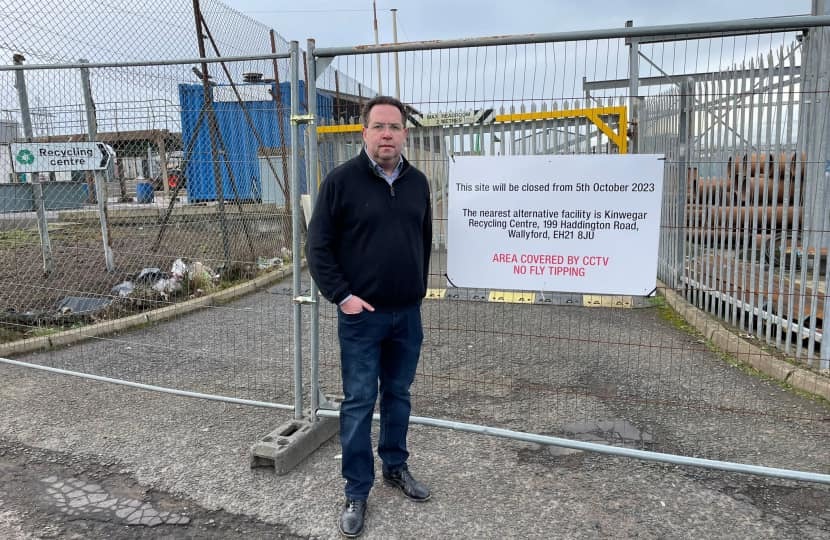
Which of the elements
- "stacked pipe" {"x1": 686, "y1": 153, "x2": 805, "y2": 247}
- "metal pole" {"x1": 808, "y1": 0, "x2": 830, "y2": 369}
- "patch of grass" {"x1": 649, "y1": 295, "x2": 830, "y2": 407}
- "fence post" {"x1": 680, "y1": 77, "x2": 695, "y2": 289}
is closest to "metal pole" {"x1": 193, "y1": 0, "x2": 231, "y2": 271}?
"stacked pipe" {"x1": 686, "y1": 153, "x2": 805, "y2": 247}

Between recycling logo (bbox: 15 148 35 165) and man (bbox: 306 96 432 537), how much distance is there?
5687 mm

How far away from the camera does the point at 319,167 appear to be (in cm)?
380

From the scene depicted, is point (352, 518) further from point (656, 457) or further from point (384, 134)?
point (384, 134)

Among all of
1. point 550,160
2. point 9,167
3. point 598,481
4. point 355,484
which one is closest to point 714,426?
point 598,481

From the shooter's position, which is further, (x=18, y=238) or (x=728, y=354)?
(x=18, y=238)

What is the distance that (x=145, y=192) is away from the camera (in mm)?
6375

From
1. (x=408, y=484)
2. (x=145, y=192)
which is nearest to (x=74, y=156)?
(x=145, y=192)

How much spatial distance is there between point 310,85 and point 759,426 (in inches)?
144

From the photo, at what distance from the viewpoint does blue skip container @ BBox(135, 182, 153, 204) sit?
6305mm

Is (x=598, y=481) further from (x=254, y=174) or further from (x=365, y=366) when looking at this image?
(x=254, y=174)

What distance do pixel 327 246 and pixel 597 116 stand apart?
2.08 metres

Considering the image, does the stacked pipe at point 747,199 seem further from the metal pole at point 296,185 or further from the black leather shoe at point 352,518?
the black leather shoe at point 352,518

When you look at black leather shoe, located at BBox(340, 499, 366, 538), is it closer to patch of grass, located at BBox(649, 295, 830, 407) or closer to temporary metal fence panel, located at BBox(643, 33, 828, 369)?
temporary metal fence panel, located at BBox(643, 33, 828, 369)

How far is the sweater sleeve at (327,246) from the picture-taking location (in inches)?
115
